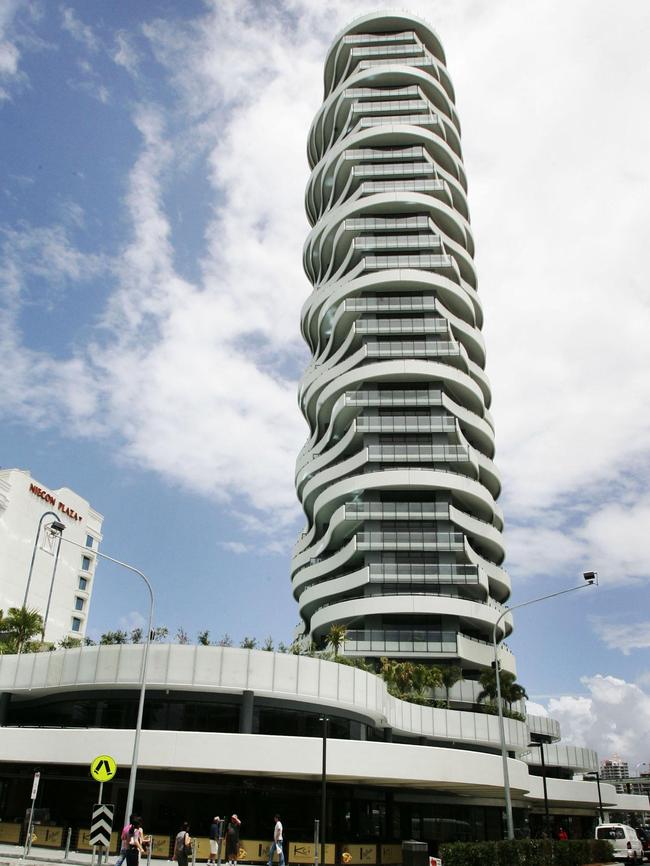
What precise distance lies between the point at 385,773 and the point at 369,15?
96.1 metres

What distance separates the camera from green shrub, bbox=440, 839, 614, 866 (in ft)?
96.9

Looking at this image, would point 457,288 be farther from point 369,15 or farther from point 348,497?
point 369,15

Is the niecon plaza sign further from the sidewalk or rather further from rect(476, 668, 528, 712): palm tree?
the sidewalk

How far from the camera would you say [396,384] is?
3221 inches

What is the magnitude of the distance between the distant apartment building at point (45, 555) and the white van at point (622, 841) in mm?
58812

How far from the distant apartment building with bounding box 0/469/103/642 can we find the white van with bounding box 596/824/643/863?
58.8 m

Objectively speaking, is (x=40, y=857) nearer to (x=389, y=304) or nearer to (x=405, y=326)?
(x=405, y=326)

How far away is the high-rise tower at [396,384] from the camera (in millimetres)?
71525

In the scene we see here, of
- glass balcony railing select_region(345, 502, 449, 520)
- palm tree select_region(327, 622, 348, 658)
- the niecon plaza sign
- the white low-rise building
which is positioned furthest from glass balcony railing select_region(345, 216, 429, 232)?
the white low-rise building

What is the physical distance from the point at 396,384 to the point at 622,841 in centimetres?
4753

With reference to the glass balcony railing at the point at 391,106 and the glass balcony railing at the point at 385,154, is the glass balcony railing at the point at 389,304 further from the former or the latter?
the glass balcony railing at the point at 391,106

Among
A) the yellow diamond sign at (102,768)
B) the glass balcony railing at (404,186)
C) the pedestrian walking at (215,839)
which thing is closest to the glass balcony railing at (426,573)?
the pedestrian walking at (215,839)

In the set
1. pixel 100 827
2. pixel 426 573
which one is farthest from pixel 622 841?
pixel 100 827

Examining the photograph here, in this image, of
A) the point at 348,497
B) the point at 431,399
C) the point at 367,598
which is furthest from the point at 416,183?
the point at 367,598
